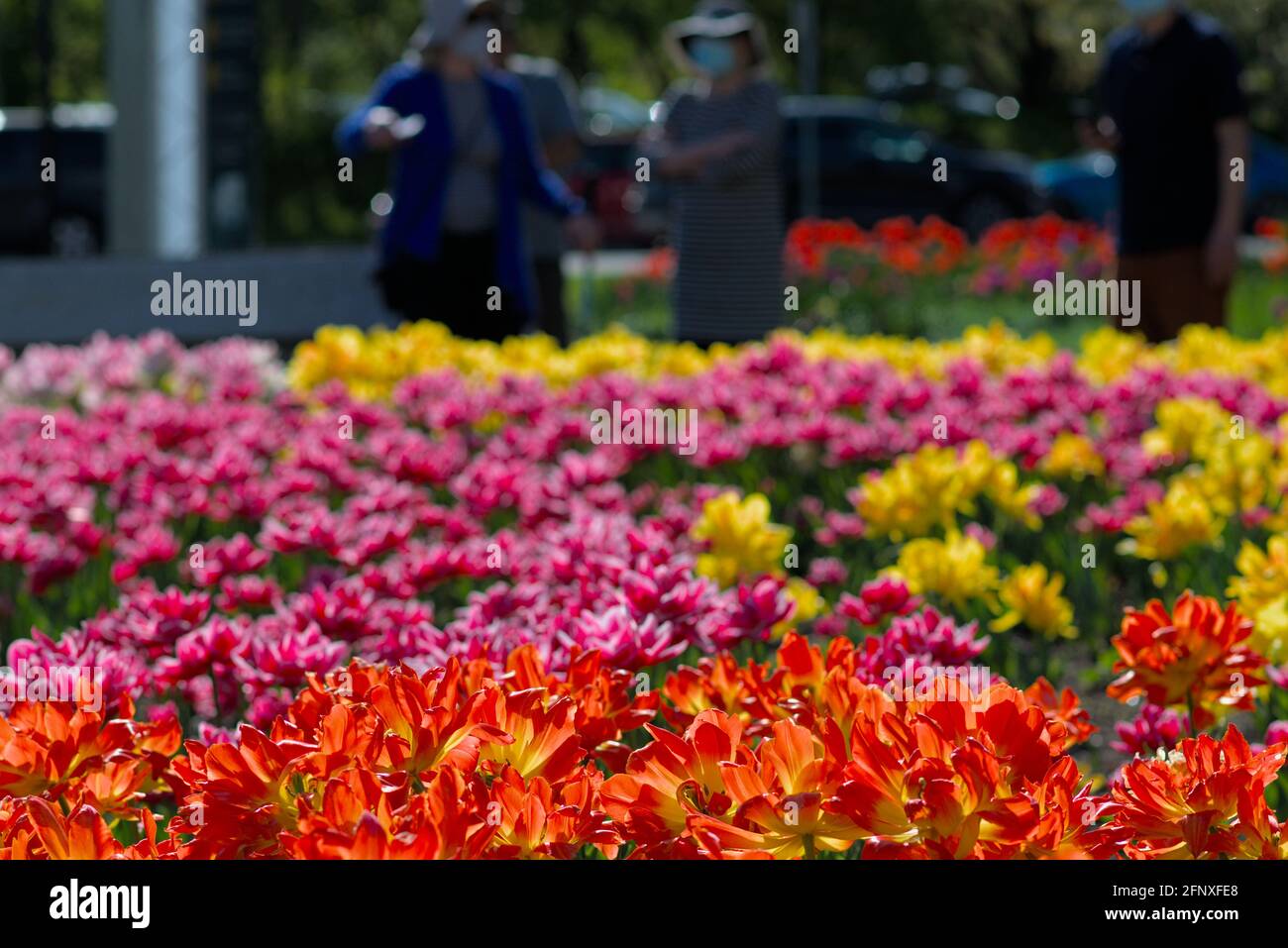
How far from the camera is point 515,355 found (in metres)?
6.56

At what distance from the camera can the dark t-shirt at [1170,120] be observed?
6.87 metres

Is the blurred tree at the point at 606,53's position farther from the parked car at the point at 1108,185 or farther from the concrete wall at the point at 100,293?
the concrete wall at the point at 100,293

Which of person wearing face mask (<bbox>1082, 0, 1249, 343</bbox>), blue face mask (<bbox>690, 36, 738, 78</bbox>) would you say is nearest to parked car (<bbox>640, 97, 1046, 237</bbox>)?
blue face mask (<bbox>690, 36, 738, 78</bbox>)

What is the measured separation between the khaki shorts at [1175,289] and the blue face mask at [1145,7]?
89 centimetres

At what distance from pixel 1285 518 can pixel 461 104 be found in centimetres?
396

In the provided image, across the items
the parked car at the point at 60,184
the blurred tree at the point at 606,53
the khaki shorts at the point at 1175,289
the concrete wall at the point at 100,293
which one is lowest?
the khaki shorts at the point at 1175,289

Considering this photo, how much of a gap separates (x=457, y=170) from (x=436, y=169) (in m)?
0.20

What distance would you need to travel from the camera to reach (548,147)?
8312 millimetres

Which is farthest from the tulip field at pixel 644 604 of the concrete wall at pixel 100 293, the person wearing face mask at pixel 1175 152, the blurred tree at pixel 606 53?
the blurred tree at pixel 606 53

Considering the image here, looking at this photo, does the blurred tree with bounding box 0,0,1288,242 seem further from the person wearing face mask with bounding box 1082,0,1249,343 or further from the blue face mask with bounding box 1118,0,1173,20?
the blue face mask with bounding box 1118,0,1173,20

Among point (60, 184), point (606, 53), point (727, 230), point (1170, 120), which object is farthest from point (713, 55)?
point (606, 53)

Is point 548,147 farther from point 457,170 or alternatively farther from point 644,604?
point 644,604

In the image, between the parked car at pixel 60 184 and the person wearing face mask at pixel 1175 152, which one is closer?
the person wearing face mask at pixel 1175 152
